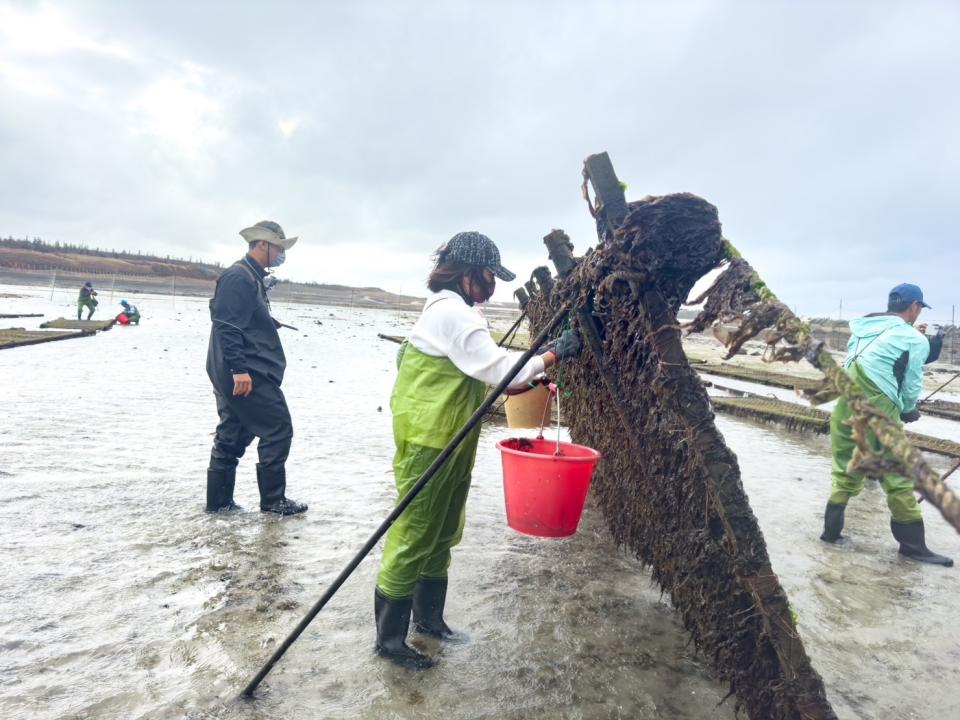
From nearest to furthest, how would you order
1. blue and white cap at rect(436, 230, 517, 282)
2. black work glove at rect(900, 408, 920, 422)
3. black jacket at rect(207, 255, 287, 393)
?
blue and white cap at rect(436, 230, 517, 282), black jacket at rect(207, 255, 287, 393), black work glove at rect(900, 408, 920, 422)

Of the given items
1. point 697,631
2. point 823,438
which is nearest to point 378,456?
point 697,631

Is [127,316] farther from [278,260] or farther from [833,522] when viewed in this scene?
[833,522]

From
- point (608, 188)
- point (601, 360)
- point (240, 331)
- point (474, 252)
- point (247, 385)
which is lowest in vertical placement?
point (247, 385)

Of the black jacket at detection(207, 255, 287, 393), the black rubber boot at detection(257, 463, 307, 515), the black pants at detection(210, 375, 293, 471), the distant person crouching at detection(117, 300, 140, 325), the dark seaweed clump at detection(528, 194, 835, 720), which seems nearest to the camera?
the dark seaweed clump at detection(528, 194, 835, 720)

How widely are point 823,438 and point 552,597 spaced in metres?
8.00

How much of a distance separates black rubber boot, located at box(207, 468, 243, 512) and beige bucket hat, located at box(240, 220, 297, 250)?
185cm

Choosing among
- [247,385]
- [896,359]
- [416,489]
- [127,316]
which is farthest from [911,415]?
[127,316]

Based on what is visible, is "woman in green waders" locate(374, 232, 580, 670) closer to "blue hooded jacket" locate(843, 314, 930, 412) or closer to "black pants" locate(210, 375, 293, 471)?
"black pants" locate(210, 375, 293, 471)

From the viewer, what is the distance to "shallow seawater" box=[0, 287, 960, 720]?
2822 millimetres

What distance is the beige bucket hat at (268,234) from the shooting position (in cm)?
507

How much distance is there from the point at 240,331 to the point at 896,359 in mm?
5158

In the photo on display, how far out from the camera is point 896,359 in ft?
16.4

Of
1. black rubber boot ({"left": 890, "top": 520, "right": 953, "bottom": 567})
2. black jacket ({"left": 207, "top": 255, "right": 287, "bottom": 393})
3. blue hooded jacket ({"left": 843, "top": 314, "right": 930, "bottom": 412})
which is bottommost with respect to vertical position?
black rubber boot ({"left": 890, "top": 520, "right": 953, "bottom": 567})

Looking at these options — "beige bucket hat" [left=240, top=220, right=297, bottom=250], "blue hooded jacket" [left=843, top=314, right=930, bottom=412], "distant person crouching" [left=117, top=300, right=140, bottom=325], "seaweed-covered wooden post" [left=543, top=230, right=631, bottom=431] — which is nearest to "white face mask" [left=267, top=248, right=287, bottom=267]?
"beige bucket hat" [left=240, top=220, right=297, bottom=250]
